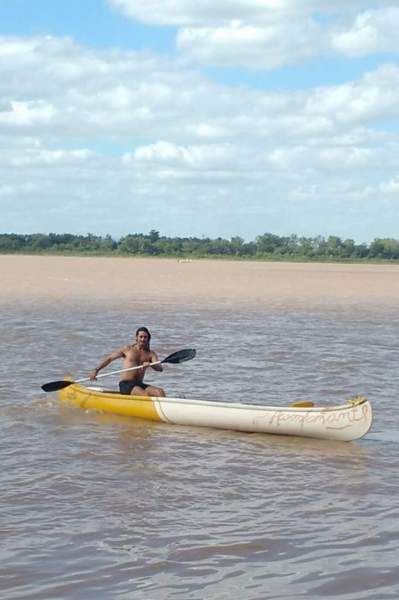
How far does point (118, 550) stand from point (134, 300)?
28197mm

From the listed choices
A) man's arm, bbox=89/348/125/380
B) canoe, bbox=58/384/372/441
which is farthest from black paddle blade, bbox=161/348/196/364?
canoe, bbox=58/384/372/441

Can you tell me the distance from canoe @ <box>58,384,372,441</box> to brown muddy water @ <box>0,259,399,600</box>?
0.45ft

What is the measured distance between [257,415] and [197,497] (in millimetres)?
2656

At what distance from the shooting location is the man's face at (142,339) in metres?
12.2

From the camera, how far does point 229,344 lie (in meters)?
20.8

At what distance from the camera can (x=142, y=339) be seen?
1223cm

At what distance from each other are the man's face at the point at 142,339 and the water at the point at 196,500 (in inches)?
44.1

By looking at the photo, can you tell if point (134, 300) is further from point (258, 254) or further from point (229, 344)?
point (258, 254)

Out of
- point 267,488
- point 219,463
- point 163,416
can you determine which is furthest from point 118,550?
point 163,416

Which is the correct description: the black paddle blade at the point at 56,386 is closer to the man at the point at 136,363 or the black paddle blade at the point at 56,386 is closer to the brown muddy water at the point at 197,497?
the brown muddy water at the point at 197,497

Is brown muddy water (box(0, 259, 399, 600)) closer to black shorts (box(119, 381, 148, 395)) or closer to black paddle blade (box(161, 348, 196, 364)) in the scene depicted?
black shorts (box(119, 381, 148, 395))

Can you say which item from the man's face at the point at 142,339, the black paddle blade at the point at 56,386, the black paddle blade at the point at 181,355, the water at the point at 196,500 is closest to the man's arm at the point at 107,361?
the man's face at the point at 142,339

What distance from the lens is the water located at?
5.99 m

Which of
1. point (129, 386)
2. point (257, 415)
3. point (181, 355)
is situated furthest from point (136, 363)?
point (257, 415)
